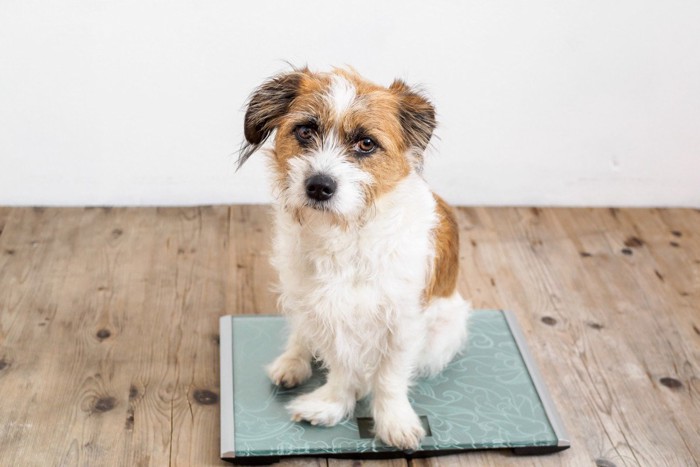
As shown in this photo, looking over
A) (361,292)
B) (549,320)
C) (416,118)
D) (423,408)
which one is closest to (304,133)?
(416,118)

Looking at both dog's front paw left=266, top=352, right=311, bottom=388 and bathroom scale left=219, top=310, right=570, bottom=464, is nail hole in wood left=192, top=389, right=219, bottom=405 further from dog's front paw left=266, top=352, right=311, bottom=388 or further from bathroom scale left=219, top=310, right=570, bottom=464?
dog's front paw left=266, top=352, right=311, bottom=388

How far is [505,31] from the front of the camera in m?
3.68

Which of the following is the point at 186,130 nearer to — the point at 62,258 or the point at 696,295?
the point at 62,258

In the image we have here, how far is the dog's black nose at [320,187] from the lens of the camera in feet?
7.13

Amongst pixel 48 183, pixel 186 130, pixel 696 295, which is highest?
pixel 696 295

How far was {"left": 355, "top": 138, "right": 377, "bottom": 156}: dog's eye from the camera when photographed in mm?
2217

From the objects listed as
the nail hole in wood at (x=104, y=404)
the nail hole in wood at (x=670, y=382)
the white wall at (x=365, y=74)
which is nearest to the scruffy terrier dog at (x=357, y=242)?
the nail hole in wood at (x=104, y=404)

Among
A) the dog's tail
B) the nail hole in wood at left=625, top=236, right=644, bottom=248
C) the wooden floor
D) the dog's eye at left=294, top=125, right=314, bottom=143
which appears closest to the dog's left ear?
the dog's eye at left=294, top=125, right=314, bottom=143

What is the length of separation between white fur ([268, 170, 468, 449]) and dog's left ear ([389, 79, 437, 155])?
11 centimetres

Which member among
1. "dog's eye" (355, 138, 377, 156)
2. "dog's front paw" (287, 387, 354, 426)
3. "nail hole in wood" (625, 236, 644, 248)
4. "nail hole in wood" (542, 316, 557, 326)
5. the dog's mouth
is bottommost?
"nail hole in wood" (625, 236, 644, 248)

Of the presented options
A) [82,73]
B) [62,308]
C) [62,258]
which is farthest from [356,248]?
[82,73]

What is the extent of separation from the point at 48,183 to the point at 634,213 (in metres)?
2.45

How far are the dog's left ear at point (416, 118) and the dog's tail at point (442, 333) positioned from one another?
50 centimetres

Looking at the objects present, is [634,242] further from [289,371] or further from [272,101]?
[272,101]
